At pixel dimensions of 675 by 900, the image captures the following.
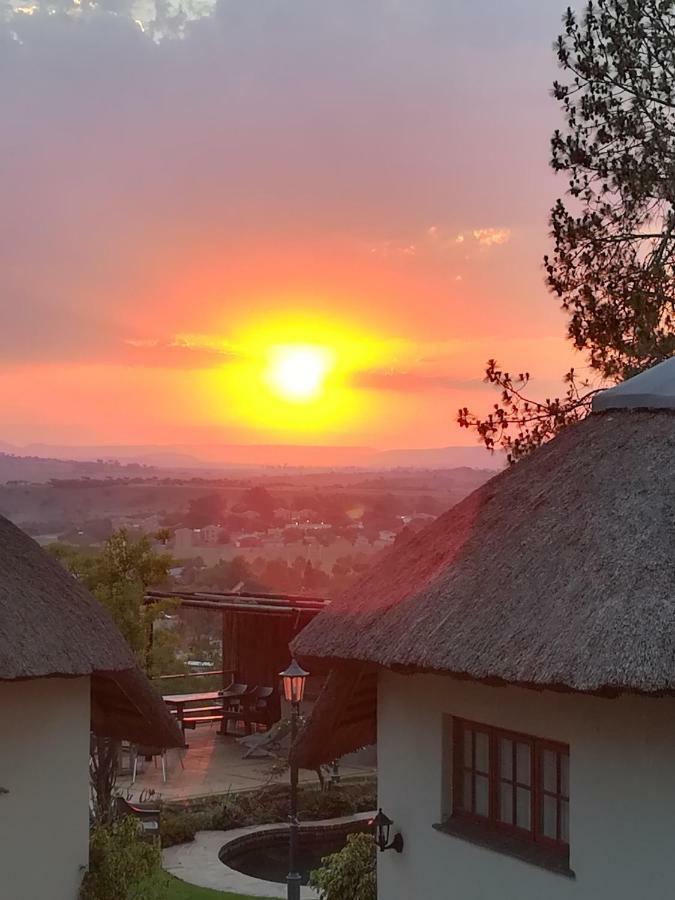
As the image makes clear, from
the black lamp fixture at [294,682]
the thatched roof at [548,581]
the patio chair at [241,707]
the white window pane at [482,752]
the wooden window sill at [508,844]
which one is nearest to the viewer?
the thatched roof at [548,581]

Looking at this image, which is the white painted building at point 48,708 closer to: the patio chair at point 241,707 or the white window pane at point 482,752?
the white window pane at point 482,752

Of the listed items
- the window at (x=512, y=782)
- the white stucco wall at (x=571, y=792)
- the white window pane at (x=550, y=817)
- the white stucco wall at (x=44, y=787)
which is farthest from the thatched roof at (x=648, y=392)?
the white stucco wall at (x=44, y=787)

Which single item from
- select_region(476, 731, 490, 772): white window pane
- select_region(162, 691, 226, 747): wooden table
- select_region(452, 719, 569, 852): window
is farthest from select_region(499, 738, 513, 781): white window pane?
select_region(162, 691, 226, 747): wooden table

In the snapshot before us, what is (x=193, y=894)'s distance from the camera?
12336 mm

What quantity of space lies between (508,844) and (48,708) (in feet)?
13.5

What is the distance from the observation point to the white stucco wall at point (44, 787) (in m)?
8.70

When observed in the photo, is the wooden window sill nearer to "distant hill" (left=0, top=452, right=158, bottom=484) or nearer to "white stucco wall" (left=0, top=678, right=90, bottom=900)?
"white stucco wall" (left=0, top=678, right=90, bottom=900)

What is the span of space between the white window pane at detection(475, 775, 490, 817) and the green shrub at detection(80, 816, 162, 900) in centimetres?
348

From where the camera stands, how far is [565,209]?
46.2ft

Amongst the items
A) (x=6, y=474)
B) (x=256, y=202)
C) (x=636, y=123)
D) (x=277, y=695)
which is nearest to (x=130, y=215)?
(x=256, y=202)

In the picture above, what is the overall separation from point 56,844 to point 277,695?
43.0ft

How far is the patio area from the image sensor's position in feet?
55.9

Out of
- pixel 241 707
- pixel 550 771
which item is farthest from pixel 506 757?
pixel 241 707

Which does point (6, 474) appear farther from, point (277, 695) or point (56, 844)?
point (56, 844)
